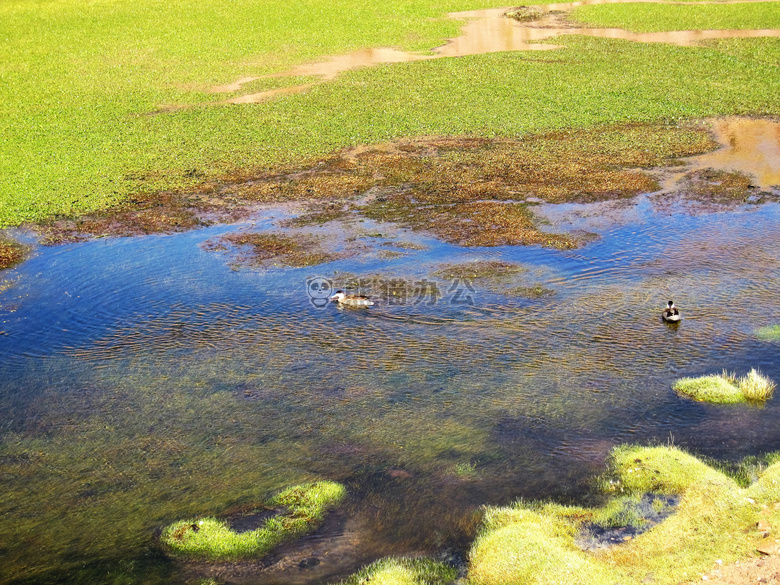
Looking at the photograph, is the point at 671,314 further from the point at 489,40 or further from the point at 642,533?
the point at 489,40

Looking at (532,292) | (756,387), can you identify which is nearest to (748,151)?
(532,292)

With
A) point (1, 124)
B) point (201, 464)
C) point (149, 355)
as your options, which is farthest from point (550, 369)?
point (1, 124)

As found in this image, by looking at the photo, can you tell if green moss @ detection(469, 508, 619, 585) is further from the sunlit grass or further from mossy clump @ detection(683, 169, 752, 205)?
the sunlit grass

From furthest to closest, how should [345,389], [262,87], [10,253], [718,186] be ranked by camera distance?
[262,87]
[718,186]
[10,253]
[345,389]

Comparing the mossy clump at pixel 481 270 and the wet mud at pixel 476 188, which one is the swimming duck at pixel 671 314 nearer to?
the mossy clump at pixel 481 270

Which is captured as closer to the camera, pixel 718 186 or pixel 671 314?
pixel 671 314

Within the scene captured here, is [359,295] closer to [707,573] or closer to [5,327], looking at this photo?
[5,327]
